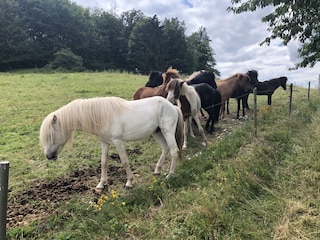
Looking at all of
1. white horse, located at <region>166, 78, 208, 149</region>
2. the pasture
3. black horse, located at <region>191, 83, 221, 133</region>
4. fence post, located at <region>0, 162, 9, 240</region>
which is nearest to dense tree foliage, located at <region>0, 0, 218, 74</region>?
black horse, located at <region>191, 83, 221, 133</region>

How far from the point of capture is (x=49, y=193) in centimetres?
430

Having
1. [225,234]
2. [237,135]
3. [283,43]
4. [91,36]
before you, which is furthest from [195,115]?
[91,36]

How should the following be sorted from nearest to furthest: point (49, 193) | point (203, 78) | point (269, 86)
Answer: point (49, 193) → point (203, 78) → point (269, 86)

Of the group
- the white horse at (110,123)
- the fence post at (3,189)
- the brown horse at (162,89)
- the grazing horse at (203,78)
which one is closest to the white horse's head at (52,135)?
the white horse at (110,123)

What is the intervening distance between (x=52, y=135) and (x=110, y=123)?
2.92 feet

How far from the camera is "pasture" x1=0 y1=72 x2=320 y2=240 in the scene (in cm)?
285

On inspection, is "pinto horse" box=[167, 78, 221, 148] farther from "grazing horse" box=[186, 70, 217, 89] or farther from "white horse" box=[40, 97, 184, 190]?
"white horse" box=[40, 97, 184, 190]

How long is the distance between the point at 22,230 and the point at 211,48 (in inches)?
1999

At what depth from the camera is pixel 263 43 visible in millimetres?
9836

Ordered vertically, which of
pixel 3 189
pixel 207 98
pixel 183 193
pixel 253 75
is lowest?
pixel 183 193

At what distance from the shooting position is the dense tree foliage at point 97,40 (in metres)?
38.4

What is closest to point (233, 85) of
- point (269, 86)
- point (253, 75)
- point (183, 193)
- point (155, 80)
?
point (253, 75)

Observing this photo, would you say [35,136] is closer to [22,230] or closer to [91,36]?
[22,230]

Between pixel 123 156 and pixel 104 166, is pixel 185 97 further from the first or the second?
pixel 104 166
